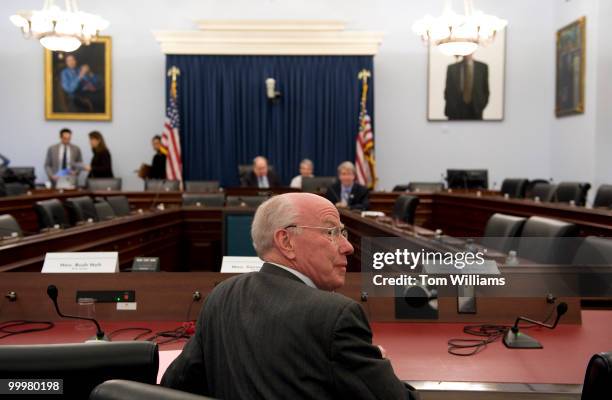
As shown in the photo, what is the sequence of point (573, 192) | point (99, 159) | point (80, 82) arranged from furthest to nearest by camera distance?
point (80, 82)
point (99, 159)
point (573, 192)

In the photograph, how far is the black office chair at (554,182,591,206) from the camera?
27.6 ft

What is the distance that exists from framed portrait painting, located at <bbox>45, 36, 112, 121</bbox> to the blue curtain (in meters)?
1.40

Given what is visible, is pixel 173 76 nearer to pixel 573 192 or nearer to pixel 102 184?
pixel 102 184

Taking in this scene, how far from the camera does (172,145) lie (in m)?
12.5

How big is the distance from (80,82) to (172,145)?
7.76 feet

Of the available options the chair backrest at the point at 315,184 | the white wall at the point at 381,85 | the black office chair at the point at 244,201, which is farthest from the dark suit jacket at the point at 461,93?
the black office chair at the point at 244,201

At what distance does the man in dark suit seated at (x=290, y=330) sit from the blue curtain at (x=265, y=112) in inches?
438

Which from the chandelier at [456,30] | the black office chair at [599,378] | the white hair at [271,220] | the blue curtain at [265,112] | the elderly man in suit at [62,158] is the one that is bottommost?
the black office chair at [599,378]

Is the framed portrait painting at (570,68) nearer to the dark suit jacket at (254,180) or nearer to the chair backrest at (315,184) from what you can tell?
the chair backrest at (315,184)

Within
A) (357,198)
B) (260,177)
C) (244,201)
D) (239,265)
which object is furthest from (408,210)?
(239,265)

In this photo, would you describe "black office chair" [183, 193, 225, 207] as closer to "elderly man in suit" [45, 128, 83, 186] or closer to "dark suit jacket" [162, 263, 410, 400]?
"elderly man in suit" [45, 128, 83, 186]

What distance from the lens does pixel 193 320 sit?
Answer: 110 inches

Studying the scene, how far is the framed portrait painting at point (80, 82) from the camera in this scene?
42.7 ft

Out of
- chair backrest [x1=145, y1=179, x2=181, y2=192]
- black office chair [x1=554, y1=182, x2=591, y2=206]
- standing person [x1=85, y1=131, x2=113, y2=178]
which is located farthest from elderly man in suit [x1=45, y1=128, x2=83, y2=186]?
black office chair [x1=554, y1=182, x2=591, y2=206]
